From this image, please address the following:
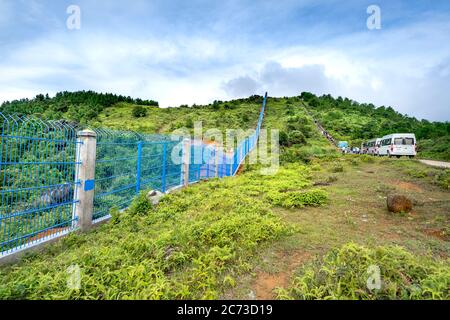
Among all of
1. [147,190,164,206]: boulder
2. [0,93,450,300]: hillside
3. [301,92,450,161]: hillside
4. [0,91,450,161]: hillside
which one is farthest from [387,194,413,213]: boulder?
[301,92,450,161]: hillside

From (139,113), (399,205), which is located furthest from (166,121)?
(399,205)

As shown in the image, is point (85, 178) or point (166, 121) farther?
point (166, 121)

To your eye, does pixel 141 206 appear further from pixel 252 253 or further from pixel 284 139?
pixel 284 139

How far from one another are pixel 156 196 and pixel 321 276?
528cm

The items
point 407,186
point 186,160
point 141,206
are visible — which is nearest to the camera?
point 141,206

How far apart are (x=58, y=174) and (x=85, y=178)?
0.57m

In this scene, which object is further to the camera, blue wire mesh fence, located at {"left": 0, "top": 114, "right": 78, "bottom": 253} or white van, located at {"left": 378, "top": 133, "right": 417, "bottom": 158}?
white van, located at {"left": 378, "top": 133, "right": 417, "bottom": 158}

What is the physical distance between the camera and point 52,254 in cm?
420

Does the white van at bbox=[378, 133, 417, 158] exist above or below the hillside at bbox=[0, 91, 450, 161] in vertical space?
below

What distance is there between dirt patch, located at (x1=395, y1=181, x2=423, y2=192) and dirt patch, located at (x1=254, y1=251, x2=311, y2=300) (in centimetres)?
663

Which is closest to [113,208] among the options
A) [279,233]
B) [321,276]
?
[279,233]

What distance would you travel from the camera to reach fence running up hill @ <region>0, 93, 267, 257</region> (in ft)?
12.8

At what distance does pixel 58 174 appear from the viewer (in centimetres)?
467

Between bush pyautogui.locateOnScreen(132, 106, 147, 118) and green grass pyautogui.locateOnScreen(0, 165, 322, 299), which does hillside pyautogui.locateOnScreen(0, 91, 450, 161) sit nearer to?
bush pyautogui.locateOnScreen(132, 106, 147, 118)
